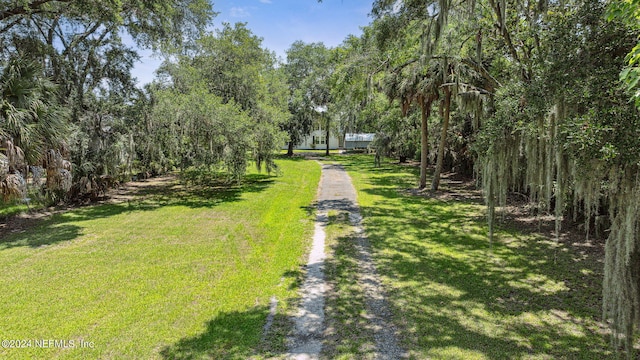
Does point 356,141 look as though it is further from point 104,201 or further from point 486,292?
point 486,292

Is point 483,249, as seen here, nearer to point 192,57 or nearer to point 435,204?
point 435,204

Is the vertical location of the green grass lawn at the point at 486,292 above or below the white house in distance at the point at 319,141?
below

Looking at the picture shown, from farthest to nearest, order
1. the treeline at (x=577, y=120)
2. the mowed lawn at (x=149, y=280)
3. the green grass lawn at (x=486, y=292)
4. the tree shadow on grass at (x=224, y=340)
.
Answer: the mowed lawn at (x=149, y=280), the green grass lawn at (x=486, y=292), the tree shadow on grass at (x=224, y=340), the treeline at (x=577, y=120)

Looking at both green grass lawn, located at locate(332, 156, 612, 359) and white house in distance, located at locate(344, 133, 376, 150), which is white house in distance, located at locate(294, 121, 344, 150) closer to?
white house in distance, located at locate(344, 133, 376, 150)

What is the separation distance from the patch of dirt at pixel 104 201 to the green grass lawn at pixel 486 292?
8.64 meters

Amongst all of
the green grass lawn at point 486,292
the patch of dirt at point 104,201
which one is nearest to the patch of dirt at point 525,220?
the green grass lawn at point 486,292

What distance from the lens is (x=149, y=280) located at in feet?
16.4

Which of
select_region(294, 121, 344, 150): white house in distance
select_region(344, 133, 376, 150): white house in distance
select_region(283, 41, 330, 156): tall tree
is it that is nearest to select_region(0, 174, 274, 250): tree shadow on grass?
select_region(283, 41, 330, 156): tall tree

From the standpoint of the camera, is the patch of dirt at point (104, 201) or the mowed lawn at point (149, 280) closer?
the mowed lawn at point (149, 280)

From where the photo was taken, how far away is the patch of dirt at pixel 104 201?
27.4 ft

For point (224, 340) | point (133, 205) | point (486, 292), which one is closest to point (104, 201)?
point (133, 205)

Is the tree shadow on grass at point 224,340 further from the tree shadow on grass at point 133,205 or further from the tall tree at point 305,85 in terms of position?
the tall tree at point 305,85

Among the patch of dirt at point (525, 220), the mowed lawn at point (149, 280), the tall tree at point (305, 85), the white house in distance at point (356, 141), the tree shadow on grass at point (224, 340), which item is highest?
the tall tree at point (305, 85)

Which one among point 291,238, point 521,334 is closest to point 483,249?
point 521,334
